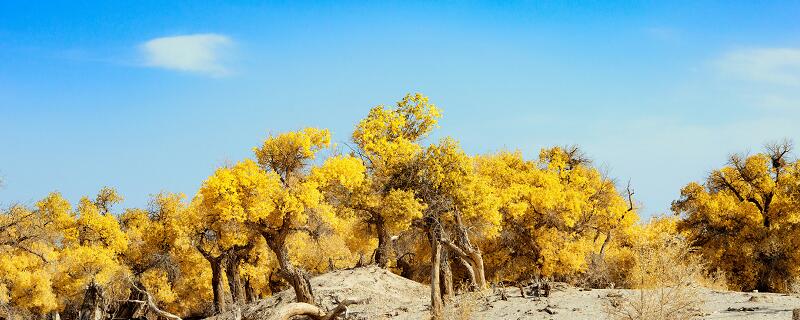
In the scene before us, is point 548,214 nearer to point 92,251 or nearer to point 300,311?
point 300,311

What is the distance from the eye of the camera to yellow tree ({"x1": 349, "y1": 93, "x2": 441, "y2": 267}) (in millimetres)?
23281

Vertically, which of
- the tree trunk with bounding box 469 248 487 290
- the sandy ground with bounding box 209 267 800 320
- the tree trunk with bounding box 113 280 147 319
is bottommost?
the tree trunk with bounding box 113 280 147 319

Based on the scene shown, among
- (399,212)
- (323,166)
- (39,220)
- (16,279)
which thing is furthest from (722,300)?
(16,279)

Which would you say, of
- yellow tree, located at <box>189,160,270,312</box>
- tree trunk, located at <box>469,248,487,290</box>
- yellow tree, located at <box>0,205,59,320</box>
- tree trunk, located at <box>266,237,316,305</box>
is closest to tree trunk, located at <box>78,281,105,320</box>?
yellow tree, located at <box>0,205,59,320</box>

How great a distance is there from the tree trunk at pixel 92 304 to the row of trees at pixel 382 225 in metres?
0.12

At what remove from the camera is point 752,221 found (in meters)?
43.2

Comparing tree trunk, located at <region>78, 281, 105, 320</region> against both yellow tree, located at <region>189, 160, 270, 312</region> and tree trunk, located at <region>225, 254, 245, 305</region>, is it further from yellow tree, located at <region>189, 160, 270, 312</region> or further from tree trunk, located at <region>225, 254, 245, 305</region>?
yellow tree, located at <region>189, 160, 270, 312</region>

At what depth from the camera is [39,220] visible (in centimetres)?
4347

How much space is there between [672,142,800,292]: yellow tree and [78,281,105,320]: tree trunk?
35.5 metres

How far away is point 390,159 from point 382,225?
17.8 ft

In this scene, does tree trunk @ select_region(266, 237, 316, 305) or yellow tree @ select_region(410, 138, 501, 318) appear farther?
tree trunk @ select_region(266, 237, 316, 305)

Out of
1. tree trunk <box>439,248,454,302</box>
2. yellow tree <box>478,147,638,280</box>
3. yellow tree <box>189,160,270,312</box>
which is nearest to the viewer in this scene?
tree trunk <box>439,248,454,302</box>

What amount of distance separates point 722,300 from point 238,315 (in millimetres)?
17212

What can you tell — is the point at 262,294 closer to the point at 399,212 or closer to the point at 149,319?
the point at 149,319
